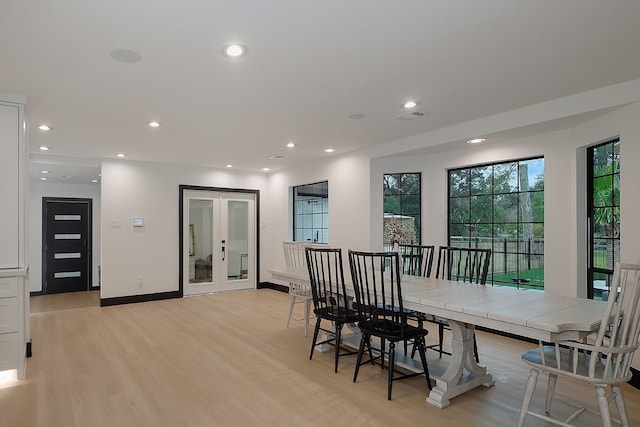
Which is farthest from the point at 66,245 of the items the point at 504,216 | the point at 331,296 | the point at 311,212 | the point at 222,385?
the point at 504,216

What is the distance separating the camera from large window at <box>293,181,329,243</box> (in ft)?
22.6

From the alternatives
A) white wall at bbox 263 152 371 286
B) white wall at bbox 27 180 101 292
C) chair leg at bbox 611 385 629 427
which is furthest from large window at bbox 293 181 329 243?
chair leg at bbox 611 385 629 427

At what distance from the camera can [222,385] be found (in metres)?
3.16

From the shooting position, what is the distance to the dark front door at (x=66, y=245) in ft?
25.5

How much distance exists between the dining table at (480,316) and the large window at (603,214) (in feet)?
4.69

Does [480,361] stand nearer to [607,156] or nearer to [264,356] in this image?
[264,356]

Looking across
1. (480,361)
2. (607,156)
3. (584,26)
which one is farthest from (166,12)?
(607,156)

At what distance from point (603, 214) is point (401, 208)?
2.54m

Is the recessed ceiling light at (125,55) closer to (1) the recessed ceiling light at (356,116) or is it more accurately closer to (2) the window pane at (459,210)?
(1) the recessed ceiling light at (356,116)

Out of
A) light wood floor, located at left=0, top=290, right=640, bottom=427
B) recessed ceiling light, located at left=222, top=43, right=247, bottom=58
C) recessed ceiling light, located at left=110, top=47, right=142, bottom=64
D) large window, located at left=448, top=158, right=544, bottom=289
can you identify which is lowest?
light wood floor, located at left=0, top=290, right=640, bottom=427

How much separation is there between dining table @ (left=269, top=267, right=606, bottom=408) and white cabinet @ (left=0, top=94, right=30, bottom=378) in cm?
289

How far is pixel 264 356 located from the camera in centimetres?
383

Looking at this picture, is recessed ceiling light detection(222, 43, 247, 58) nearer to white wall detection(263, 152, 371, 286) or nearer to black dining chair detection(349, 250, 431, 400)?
black dining chair detection(349, 250, 431, 400)

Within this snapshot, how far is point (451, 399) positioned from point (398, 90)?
2.55 meters
